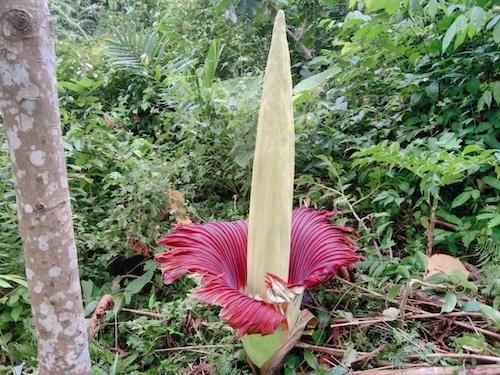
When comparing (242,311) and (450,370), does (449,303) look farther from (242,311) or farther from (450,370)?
(242,311)

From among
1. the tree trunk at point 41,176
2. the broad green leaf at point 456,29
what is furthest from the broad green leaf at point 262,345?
the broad green leaf at point 456,29

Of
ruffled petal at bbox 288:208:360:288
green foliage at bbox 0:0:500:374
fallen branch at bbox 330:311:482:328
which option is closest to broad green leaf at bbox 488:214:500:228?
green foliage at bbox 0:0:500:374

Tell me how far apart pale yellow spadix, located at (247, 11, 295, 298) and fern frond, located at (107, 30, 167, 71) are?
1.73 m

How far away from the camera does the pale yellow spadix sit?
107 cm

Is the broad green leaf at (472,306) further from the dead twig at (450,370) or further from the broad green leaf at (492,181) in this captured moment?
the broad green leaf at (492,181)

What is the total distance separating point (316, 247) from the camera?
1.22m

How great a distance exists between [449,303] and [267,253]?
46cm

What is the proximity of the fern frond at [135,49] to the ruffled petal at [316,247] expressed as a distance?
1693mm

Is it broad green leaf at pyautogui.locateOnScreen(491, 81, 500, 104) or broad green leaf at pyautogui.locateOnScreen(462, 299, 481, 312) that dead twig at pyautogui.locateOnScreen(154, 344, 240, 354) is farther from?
broad green leaf at pyautogui.locateOnScreen(491, 81, 500, 104)

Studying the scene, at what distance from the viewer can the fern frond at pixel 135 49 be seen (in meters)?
2.69

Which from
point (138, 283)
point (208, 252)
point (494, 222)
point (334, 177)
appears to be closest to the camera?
Answer: point (208, 252)

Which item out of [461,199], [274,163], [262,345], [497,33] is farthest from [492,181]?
[262,345]

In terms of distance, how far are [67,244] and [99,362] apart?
1.49 ft

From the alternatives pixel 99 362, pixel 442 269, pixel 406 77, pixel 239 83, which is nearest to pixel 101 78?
pixel 239 83
